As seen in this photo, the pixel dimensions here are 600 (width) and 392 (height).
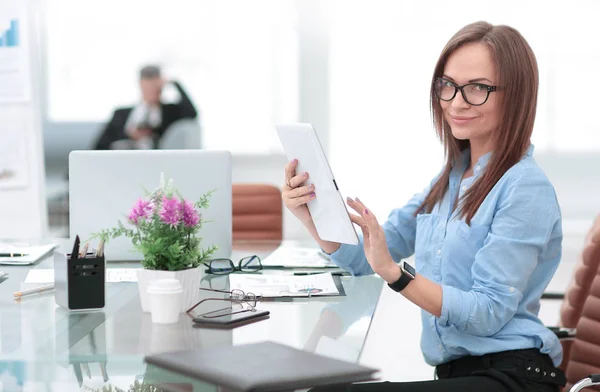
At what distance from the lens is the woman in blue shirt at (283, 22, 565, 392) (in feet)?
5.64

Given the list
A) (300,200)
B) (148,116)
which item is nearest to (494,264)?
(300,200)

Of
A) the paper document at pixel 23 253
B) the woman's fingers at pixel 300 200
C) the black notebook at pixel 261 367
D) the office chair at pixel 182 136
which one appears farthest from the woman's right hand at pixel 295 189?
the office chair at pixel 182 136

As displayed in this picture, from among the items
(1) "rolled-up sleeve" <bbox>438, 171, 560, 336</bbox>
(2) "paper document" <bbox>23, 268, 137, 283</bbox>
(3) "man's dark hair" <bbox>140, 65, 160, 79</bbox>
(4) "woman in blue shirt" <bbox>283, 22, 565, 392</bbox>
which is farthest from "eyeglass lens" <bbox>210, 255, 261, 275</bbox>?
(3) "man's dark hair" <bbox>140, 65, 160, 79</bbox>

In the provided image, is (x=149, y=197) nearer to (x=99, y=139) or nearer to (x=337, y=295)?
(x=337, y=295)

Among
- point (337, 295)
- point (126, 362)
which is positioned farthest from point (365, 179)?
point (126, 362)

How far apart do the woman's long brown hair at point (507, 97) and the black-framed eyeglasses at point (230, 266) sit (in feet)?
2.13

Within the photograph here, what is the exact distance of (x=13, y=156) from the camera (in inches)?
203

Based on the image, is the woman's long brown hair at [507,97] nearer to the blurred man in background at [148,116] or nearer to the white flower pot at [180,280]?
the white flower pot at [180,280]

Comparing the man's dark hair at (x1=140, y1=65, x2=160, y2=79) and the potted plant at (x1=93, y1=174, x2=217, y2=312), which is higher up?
the man's dark hair at (x1=140, y1=65, x2=160, y2=79)

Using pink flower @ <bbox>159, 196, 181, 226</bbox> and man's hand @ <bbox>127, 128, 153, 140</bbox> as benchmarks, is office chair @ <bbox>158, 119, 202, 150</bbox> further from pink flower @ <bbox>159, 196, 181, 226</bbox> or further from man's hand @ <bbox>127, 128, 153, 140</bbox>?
pink flower @ <bbox>159, 196, 181, 226</bbox>

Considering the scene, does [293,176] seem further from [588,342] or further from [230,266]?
[588,342]

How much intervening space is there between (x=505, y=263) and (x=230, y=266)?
2.76ft

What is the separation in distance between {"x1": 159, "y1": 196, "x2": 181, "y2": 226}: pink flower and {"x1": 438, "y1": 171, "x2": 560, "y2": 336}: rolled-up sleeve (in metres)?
0.58

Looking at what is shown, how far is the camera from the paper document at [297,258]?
2328 millimetres
